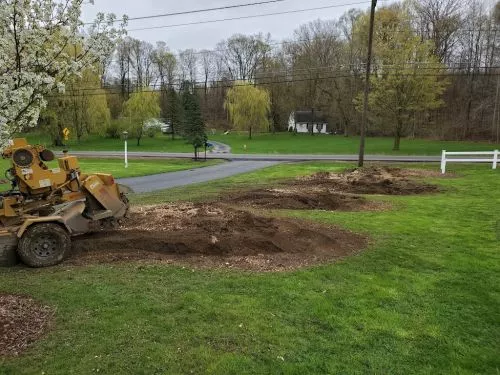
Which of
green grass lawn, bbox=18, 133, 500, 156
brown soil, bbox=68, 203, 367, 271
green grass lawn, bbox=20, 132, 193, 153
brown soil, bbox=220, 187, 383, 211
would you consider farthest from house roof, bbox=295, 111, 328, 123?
brown soil, bbox=68, 203, 367, 271

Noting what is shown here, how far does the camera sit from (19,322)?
5.71 metres

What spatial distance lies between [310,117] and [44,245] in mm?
83894

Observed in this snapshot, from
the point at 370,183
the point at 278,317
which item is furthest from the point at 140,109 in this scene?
the point at 278,317

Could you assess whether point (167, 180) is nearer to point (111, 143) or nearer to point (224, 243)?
point (224, 243)

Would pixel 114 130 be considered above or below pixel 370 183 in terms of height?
above

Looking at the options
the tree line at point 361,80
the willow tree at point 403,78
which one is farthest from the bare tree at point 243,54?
the willow tree at point 403,78

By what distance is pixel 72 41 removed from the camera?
22.1ft

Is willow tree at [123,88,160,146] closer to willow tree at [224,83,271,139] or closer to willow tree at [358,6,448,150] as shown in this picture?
willow tree at [224,83,271,139]

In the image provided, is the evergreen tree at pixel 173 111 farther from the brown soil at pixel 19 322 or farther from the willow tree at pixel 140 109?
the brown soil at pixel 19 322

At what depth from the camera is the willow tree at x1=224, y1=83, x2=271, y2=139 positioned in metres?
69.4

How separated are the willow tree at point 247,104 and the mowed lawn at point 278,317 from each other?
61801mm

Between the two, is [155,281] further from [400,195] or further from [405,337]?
[400,195]

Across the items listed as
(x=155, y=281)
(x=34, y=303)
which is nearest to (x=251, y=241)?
(x=155, y=281)

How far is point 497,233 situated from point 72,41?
32.7 ft
